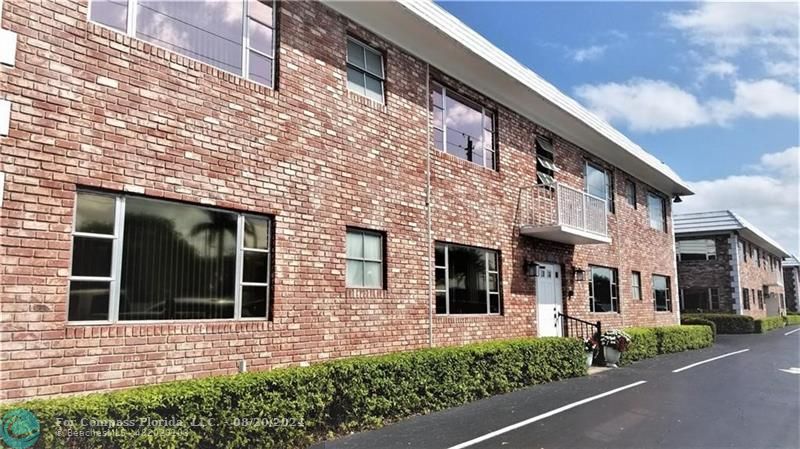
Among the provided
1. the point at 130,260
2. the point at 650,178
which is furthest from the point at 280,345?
the point at 650,178

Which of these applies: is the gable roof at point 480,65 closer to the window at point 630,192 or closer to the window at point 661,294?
the window at point 630,192

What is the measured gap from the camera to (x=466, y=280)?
11.5 metres

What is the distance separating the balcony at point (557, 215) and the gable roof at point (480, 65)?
1979 millimetres

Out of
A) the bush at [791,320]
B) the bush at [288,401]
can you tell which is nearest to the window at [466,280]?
the bush at [288,401]

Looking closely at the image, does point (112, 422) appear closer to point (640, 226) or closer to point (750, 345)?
point (640, 226)

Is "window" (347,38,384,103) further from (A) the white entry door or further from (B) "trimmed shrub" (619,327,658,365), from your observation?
(B) "trimmed shrub" (619,327,658,365)

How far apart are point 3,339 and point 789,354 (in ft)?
67.2

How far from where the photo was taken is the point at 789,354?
18016 mm

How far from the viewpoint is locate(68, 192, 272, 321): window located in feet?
20.0

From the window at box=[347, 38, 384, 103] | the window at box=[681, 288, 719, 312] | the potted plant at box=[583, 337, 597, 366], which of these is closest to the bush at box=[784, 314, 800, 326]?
the window at box=[681, 288, 719, 312]

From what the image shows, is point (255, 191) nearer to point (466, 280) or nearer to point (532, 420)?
point (532, 420)

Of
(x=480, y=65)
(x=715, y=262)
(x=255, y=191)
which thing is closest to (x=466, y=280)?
(x=480, y=65)

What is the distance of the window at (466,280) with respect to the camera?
431 inches

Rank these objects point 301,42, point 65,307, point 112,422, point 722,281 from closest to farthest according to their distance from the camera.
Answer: point 112,422
point 65,307
point 301,42
point 722,281
